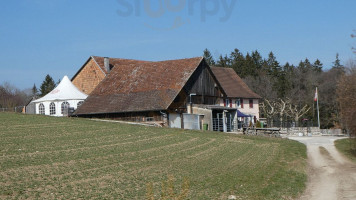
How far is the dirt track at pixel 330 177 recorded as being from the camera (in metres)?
16.1

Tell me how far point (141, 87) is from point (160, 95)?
401cm

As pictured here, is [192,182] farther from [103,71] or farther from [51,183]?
[103,71]

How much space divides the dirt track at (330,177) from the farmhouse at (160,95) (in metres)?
17.1

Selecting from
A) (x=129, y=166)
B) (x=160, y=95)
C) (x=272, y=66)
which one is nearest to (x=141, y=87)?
(x=160, y=95)

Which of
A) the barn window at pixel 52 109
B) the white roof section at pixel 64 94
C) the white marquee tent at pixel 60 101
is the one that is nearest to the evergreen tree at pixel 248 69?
the white roof section at pixel 64 94

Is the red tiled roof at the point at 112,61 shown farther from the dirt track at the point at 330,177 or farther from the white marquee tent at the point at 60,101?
the dirt track at the point at 330,177

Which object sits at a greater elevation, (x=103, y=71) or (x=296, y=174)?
(x=103, y=71)

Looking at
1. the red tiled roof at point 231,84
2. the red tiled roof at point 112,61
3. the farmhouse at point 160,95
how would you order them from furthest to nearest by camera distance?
the red tiled roof at point 231,84 < the red tiled roof at point 112,61 < the farmhouse at point 160,95

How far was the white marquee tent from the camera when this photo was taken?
49688 millimetres

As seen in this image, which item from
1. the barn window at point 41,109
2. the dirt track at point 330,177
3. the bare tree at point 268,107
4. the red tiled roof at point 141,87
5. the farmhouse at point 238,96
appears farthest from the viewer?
the bare tree at point 268,107

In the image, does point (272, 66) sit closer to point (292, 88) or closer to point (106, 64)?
point (292, 88)

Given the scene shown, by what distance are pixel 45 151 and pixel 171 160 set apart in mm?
5517

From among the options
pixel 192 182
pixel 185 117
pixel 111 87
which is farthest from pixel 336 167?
pixel 111 87

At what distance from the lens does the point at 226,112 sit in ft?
165
